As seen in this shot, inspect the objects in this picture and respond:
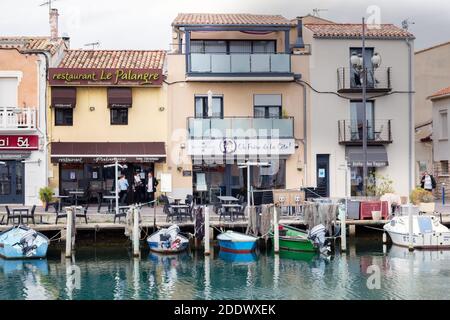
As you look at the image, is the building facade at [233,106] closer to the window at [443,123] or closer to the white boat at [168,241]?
the white boat at [168,241]

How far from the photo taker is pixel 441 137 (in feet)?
130

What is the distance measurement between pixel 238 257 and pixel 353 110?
41.8 feet

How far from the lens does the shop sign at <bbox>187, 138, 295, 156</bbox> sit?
34344 millimetres

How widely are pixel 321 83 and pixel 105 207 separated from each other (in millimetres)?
12147

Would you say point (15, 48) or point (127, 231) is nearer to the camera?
point (127, 231)

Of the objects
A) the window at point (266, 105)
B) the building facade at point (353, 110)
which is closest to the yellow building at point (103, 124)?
the window at point (266, 105)

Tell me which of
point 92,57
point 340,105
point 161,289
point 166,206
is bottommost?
point 161,289

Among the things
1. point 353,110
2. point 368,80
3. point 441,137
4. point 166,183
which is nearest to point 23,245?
A: point 166,183

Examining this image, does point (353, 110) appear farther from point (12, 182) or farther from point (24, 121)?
point (12, 182)

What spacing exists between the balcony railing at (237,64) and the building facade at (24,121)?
697 cm

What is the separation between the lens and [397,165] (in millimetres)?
35875

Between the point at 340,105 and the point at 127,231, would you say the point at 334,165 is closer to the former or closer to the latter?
the point at 340,105

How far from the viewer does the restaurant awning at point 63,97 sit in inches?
1330
